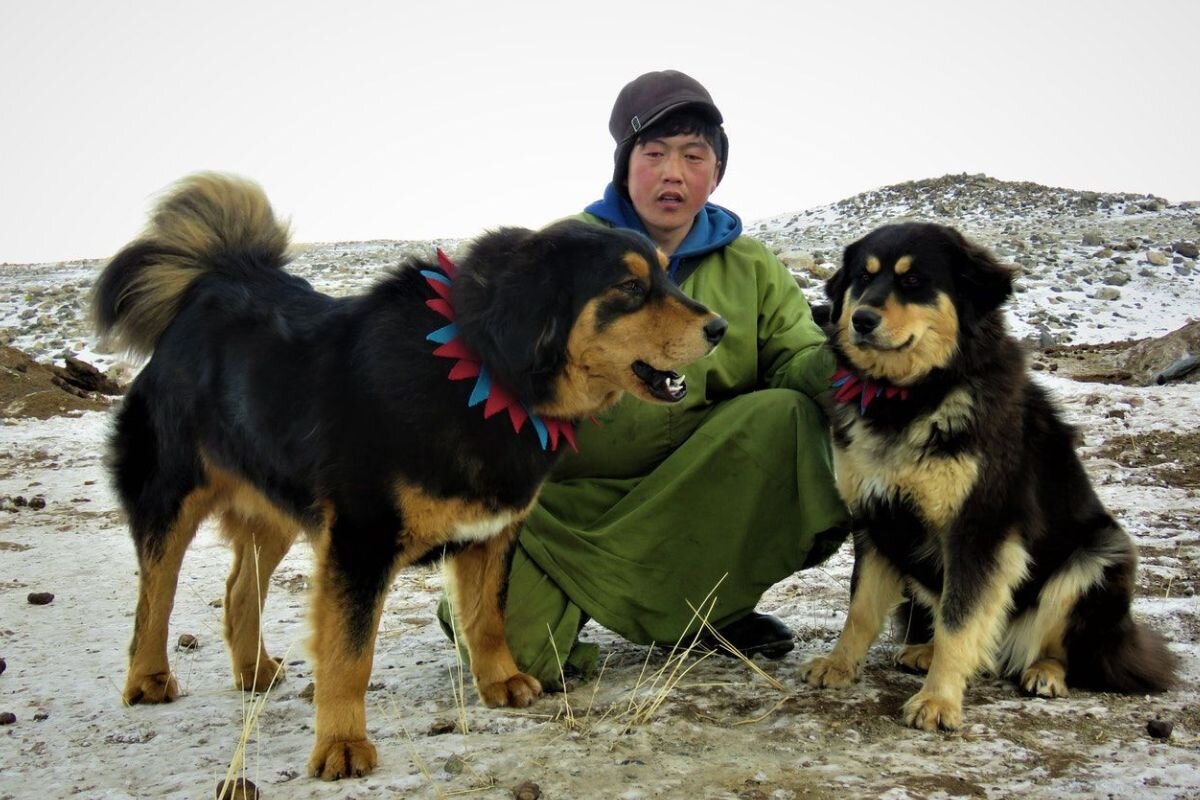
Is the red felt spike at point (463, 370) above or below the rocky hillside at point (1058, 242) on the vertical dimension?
below

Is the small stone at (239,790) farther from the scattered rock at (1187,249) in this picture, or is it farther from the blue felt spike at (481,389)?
the scattered rock at (1187,249)

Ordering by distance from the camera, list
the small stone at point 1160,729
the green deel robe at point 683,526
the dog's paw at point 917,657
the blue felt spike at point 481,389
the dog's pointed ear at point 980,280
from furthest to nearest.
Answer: the green deel robe at point 683,526 < the dog's paw at point 917,657 < the dog's pointed ear at point 980,280 < the blue felt spike at point 481,389 < the small stone at point 1160,729

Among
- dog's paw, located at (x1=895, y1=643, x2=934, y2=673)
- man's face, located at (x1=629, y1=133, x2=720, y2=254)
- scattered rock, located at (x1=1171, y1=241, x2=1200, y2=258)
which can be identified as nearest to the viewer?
dog's paw, located at (x1=895, y1=643, x2=934, y2=673)

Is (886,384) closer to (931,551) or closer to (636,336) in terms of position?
(931,551)

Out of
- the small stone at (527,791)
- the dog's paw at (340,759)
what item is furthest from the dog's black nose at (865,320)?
the dog's paw at (340,759)

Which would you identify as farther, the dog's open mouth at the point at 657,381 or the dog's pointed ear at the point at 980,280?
the dog's pointed ear at the point at 980,280

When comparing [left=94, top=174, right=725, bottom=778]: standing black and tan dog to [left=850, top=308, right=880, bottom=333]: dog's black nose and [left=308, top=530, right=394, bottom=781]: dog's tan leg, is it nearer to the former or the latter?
[left=308, top=530, right=394, bottom=781]: dog's tan leg

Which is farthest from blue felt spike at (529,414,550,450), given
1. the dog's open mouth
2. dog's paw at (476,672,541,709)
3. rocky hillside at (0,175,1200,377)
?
rocky hillside at (0,175,1200,377)

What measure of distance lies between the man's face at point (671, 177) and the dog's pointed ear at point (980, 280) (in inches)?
48.4

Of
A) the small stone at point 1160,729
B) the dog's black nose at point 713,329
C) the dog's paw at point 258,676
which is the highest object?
the dog's black nose at point 713,329

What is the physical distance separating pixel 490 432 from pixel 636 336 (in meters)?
0.56

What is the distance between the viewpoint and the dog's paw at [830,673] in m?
3.48

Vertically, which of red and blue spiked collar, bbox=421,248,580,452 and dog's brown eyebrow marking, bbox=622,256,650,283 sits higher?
dog's brown eyebrow marking, bbox=622,256,650,283

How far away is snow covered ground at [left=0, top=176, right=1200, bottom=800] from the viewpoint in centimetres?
263
